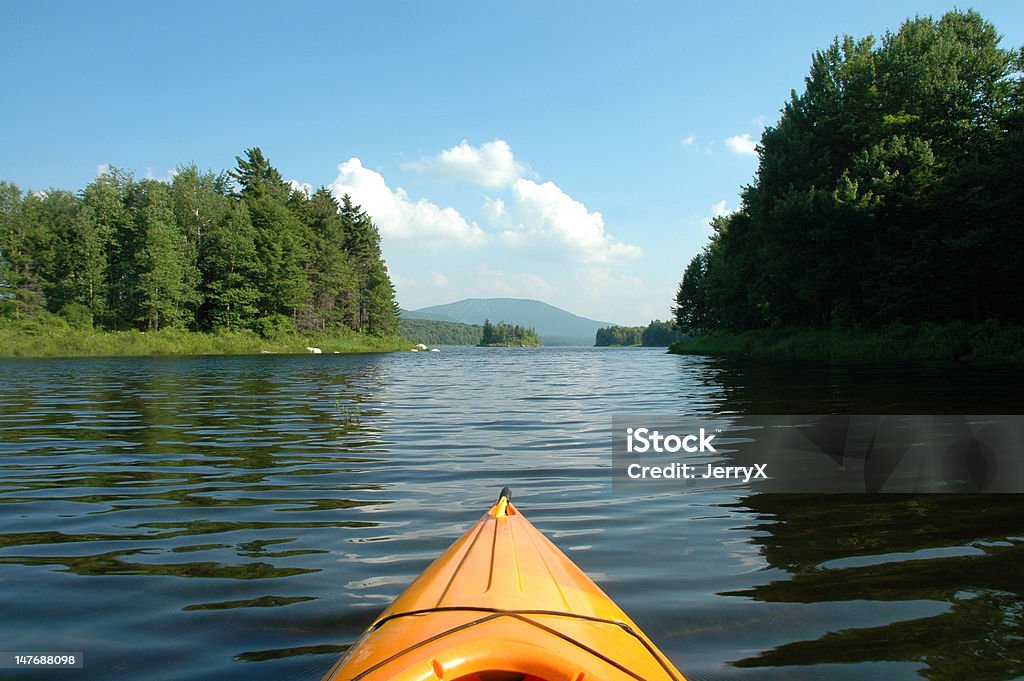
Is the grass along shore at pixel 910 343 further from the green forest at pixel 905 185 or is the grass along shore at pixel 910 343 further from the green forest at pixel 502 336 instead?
the green forest at pixel 502 336

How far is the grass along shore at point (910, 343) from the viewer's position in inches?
983

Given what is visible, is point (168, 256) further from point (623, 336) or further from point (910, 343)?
point (623, 336)

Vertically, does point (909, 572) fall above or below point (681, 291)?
below

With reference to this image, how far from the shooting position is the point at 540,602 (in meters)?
2.71

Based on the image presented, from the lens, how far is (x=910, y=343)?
2891 centimetres

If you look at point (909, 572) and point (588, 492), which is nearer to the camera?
point (909, 572)

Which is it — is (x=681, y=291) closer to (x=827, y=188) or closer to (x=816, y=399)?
(x=827, y=188)

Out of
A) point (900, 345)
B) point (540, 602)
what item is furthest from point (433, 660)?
point (900, 345)

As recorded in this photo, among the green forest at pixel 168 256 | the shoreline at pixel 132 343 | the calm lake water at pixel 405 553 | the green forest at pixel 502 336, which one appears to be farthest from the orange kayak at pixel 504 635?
the green forest at pixel 502 336

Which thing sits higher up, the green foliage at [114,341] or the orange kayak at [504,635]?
the green foliage at [114,341]

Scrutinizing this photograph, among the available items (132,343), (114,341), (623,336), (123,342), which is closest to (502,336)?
(623,336)

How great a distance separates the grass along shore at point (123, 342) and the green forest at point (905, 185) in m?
44.0

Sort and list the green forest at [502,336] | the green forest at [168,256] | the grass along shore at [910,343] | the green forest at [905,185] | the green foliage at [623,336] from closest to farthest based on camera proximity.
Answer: the grass along shore at [910,343] → the green forest at [905,185] → the green forest at [168,256] → the green forest at [502,336] → the green foliage at [623,336]

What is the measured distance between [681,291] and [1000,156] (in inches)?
2228
